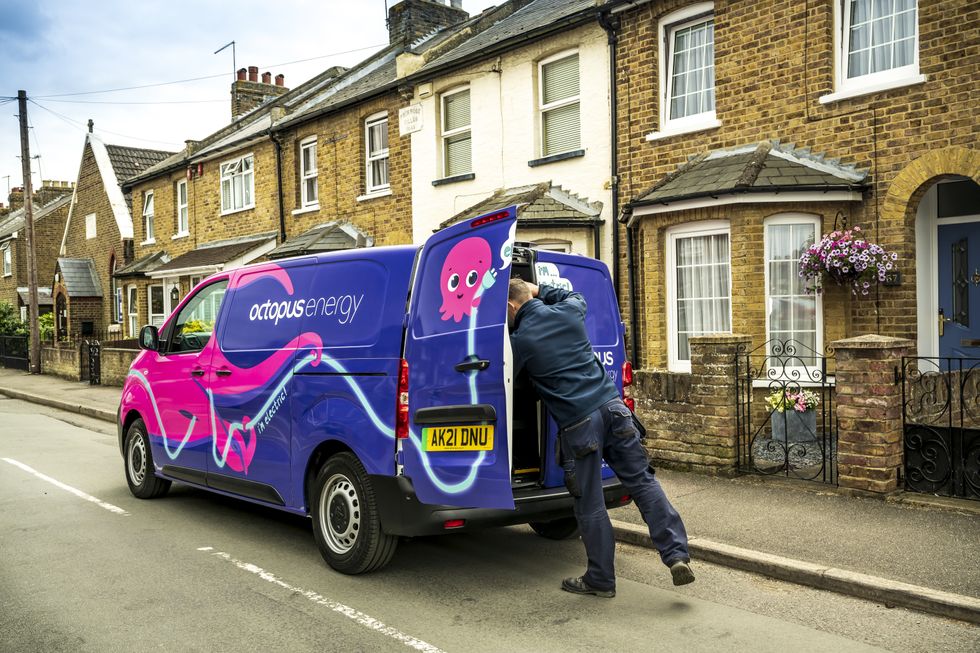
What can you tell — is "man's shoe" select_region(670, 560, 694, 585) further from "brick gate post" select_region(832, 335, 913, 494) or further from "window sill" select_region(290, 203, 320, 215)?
"window sill" select_region(290, 203, 320, 215)

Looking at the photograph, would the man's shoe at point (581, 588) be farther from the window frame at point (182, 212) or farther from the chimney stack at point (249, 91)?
the chimney stack at point (249, 91)

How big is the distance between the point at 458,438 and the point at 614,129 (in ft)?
29.2

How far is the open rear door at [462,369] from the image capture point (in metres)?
4.88

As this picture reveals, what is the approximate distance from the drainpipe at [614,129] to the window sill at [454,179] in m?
3.35

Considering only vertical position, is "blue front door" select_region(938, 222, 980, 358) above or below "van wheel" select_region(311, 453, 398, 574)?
above

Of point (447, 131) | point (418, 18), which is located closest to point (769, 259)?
point (447, 131)

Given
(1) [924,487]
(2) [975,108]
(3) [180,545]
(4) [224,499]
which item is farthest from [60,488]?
(2) [975,108]

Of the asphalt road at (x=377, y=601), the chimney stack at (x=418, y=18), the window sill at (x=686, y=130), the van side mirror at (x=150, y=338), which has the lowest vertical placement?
the asphalt road at (x=377, y=601)

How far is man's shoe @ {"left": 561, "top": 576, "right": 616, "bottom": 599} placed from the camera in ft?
16.8

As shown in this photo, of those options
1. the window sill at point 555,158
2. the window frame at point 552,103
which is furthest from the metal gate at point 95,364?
the window frame at point 552,103

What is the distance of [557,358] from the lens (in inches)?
199

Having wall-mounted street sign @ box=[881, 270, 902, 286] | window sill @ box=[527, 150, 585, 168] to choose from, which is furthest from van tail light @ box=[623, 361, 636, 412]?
window sill @ box=[527, 150, 585, 168]

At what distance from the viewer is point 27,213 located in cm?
2522

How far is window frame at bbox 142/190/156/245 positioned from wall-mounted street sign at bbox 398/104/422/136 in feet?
47.2
